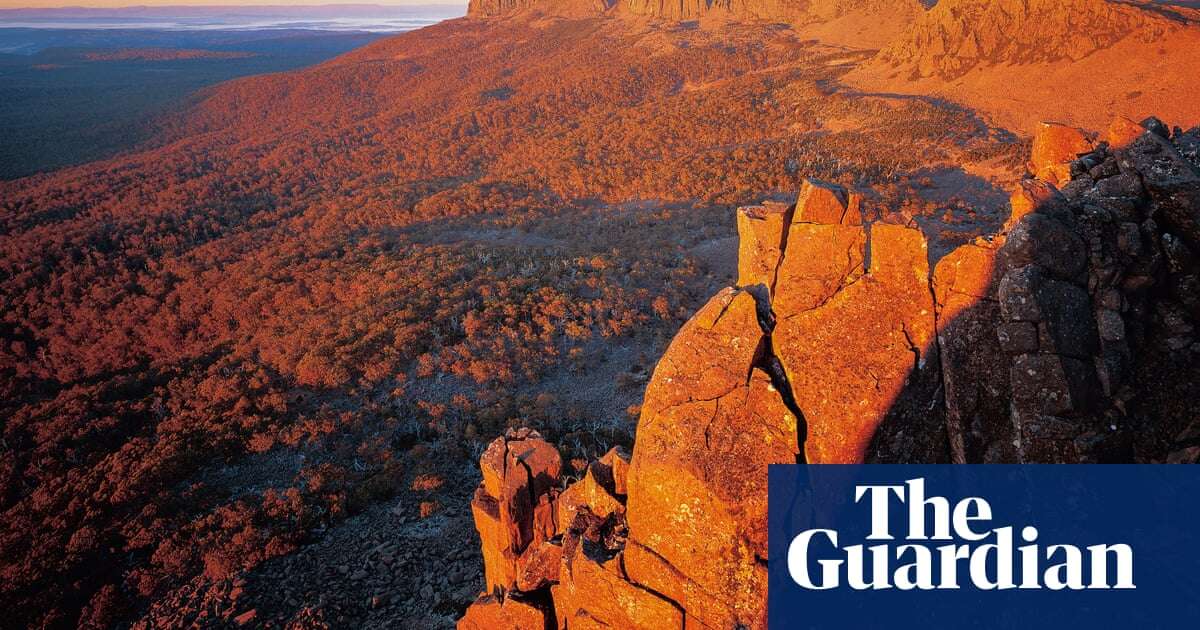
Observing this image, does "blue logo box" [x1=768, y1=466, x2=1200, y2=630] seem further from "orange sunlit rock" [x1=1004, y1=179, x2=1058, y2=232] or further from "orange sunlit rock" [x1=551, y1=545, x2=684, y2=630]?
"orange sunlit rock" [x1=1004, y1=179, x2=1058, y2=232]

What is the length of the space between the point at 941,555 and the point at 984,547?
1.57 ft

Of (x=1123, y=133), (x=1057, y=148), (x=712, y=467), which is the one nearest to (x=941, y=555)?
(x=712, y=467)

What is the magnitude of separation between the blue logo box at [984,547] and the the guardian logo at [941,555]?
12mm

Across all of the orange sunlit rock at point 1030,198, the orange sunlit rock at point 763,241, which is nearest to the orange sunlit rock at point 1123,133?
the orange sunlit rock at point 1030,198

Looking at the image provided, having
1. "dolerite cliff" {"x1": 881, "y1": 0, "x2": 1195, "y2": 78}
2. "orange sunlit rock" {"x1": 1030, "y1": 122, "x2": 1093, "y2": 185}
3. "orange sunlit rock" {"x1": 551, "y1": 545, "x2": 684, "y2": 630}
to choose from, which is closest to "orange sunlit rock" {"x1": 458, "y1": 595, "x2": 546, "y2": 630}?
"orange sunlit rock" {"x1": 551, "y1": 545, "x2": 684, "y2": 630}

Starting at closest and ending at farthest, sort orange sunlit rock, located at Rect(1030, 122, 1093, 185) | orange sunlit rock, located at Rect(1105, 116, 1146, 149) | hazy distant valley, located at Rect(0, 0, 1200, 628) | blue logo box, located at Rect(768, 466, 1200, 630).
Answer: blue logo box, located at Rect(768, 466, 1200, 630) < orange sunlit rock, located at Rect(1105, 116, 1146, 149) < orange sunlit rock, located at Rect(1030, 122, 1093, 185) < hazy distant valley, located at Rect(0, 0, 1200, 628)

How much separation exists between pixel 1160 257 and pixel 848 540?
16.2ft

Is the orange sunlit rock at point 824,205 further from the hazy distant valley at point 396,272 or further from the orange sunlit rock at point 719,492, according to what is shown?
the orange sunlit rock at point 719,492

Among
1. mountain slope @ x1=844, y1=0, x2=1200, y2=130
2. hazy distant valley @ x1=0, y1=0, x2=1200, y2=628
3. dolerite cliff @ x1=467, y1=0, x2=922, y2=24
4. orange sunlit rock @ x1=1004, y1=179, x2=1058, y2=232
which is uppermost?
dolerite cliff @ x1=467, y1=0, x2=922, y2=24

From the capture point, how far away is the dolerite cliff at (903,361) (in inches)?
255

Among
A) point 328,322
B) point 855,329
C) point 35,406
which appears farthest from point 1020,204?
point 35,406

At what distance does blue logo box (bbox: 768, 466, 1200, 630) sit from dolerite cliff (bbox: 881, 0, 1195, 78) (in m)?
64.5

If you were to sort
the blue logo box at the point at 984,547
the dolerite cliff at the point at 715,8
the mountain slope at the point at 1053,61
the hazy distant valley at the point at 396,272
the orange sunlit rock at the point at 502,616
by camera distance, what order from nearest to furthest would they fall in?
the blue logo box at the point at 984,547
the orange sunlit rock at the point at 502,616
the hazy distant valley at the point at 396,272
the mountain slope at the point at 1053,61
the dolerite cliff at the point at 715,8

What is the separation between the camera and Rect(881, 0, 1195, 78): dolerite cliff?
166ft
